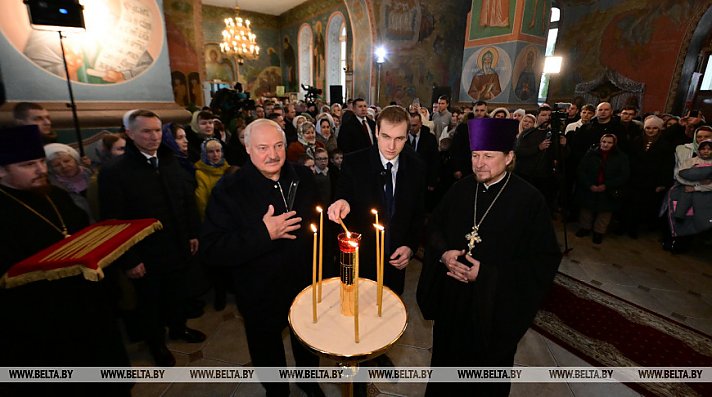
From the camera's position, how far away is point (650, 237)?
5.91 meters

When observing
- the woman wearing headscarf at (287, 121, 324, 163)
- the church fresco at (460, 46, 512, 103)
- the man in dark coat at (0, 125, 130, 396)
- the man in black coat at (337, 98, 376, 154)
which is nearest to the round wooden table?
the man in dark coat at (0, 125, 130, 396)

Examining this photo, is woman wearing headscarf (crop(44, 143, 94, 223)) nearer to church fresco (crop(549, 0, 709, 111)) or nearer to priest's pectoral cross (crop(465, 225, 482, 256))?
priest's pectoral cross (crop(465, 225, 482, 256))

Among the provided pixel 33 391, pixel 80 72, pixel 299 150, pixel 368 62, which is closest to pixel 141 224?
pixel 33 391

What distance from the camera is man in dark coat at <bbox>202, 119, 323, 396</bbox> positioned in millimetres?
1918

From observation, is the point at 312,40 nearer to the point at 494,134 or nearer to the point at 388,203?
the point at 388,203

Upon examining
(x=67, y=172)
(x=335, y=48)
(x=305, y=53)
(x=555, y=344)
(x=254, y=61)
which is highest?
(x=305, y=53)

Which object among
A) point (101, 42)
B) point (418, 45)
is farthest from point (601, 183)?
point (418, 45)

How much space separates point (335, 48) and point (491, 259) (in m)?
18.9

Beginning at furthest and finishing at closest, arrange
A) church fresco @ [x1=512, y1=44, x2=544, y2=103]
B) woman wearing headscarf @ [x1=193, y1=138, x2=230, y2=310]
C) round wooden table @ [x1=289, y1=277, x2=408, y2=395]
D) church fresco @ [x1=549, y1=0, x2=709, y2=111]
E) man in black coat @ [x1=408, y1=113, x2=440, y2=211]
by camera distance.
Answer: church fresco @ [x1=512, y1=44, x2=544, y2=103] → church fresco @ [x1=549, y1=0, x2=709, y2=111] → man in black coat @ [x1=408, y1=113, x2=440, y2=211] → woman wearing headscarf @ [x1=193, y1=138, x2=230, y2=310] → round wooden table @ [x1=289, y1=277, x2=408, y2=395]

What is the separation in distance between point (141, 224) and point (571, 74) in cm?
2003

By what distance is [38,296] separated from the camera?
1.74 m

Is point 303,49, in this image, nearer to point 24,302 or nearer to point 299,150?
point 299,150

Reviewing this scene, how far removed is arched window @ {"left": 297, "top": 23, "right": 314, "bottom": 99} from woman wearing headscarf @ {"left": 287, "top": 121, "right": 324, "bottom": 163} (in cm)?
1726

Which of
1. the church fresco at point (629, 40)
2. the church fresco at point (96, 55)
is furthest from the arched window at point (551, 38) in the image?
the church fresco at point (96, 55)
